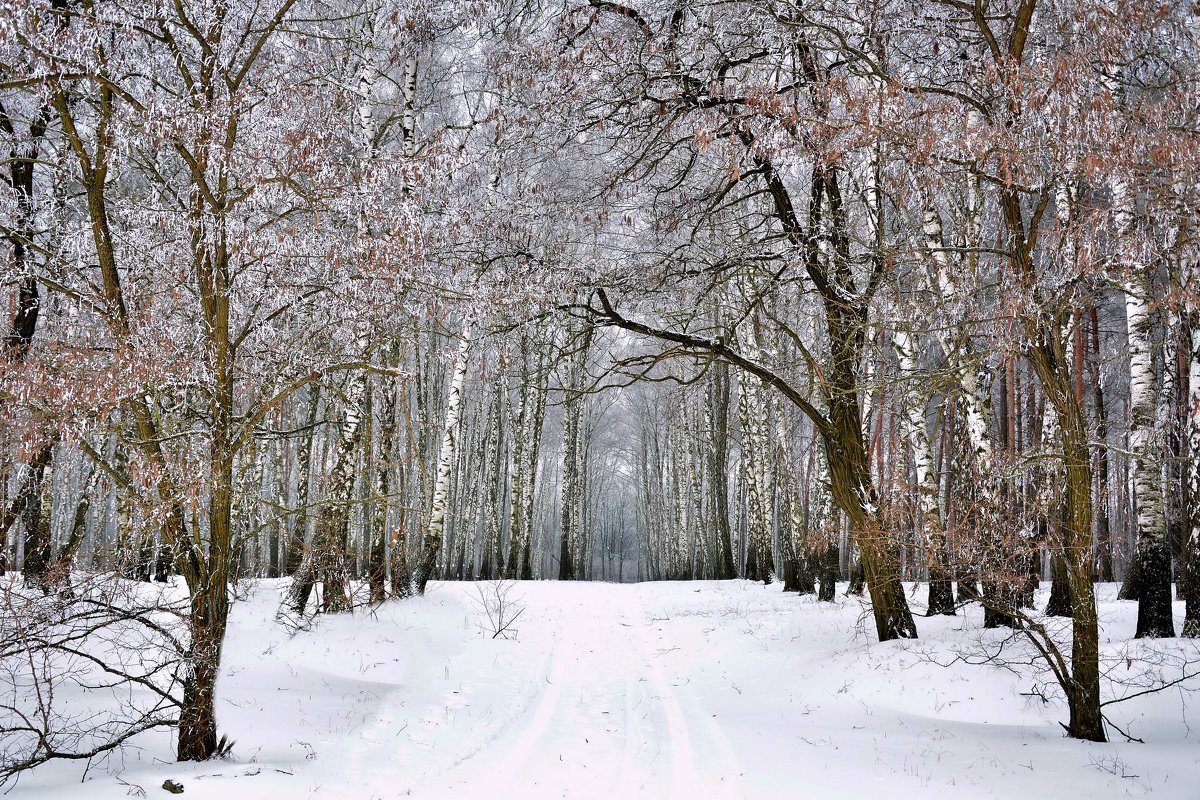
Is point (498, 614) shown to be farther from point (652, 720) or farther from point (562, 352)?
point (652, 720)

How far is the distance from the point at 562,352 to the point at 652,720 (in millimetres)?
3858

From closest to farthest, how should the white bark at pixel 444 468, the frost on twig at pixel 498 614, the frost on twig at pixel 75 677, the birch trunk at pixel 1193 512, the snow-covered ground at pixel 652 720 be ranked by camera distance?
the frost on twig at pixel 75 677 < the snow-covered ground at pixel 652 720 < the birch trunk at pixel 1193 512 < the frost on twig at pixel 498 614 < the white bark at pixel 444 468

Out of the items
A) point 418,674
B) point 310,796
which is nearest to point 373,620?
point 418,674

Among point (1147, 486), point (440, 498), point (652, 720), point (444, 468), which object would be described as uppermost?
point (444, 468)

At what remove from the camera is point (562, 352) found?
26.8 ft

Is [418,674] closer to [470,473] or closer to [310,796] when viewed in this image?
[310,796]

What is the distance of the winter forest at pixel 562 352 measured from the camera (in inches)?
189

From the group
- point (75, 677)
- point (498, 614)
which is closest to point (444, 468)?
point (498, 614)

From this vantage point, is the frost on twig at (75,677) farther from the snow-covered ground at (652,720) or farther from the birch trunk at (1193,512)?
the birch trunk at (1193,512)

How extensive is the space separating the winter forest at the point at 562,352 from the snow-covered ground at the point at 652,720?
5 cm

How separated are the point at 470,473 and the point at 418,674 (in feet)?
60.0

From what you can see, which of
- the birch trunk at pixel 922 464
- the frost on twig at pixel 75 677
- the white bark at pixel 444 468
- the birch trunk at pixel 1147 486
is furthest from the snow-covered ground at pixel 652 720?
the white bark at pixel 444 468

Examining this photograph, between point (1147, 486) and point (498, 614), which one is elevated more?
point (1147, 486)

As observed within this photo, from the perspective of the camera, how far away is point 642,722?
6.54 m
